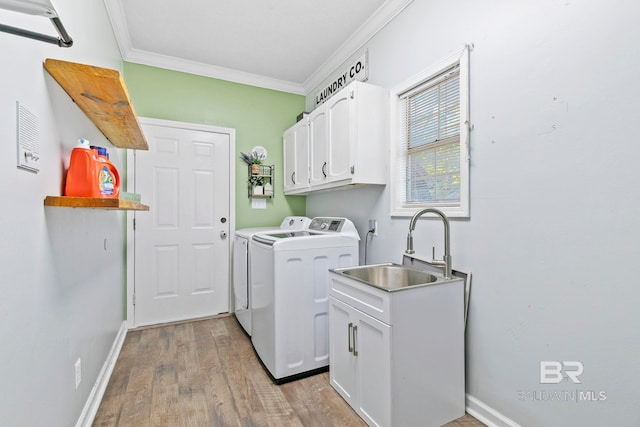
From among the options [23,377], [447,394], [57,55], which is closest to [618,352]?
[447,394]

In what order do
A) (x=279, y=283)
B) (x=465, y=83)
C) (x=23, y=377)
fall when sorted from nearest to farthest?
(x=23, y=377) → (x=465, y=83) → (x=279, y=283)

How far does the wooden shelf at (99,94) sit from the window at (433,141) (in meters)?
1.71

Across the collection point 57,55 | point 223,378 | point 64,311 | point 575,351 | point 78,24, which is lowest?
point 223,378

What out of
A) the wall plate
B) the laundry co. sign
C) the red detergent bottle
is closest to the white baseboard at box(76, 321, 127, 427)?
the red detergent bottle

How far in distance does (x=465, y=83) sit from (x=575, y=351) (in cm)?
141

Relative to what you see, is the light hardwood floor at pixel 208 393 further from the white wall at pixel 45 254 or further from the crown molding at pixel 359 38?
the crown molding at pixel 359 38

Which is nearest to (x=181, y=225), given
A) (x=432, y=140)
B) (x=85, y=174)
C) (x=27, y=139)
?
(x=85, y=174)

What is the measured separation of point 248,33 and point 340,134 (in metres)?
1.26

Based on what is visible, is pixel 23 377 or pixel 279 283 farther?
pixel 279 283

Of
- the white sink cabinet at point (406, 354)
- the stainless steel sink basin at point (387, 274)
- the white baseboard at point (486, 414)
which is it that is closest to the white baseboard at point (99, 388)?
the white sink cabinet at point (406, 354)

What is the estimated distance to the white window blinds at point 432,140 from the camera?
181 centimetres

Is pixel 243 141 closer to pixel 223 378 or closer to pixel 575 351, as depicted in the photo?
pixel 223 378

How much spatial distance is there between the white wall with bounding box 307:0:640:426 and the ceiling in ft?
2.75

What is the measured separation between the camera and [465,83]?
1.66 meters
